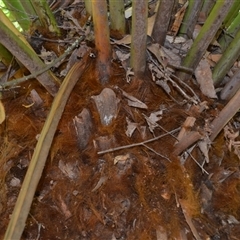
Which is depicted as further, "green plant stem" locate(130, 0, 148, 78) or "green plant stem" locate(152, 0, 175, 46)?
"green plant stem" locate(152, 0, 175, 46)

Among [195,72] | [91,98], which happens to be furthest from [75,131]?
[195,72]

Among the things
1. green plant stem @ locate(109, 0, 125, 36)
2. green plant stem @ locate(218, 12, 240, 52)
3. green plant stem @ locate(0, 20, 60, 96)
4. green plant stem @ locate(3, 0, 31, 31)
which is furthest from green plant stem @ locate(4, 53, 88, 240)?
green plant stem @ locate(218, 12, 240, 52)

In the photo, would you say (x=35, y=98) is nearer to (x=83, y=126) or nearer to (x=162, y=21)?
(x=83, y=126)

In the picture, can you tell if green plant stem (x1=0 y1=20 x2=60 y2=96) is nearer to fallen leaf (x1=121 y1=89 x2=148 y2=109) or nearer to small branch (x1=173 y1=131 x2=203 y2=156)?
fallen leaf (x1=121 y1=89 x2=148 y2=109)

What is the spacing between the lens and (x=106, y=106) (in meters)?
0.85

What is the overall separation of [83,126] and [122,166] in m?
0.12

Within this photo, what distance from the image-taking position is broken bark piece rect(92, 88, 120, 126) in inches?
33.4

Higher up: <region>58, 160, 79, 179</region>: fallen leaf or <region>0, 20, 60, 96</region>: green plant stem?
<region>0, 20, 60, 96</region>: green plant stem

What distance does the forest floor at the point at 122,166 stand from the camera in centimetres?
81

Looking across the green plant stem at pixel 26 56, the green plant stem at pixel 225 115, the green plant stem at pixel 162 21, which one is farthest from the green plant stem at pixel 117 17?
the green plant stem at pixel 225 115

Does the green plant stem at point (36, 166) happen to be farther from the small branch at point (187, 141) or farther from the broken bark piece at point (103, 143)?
the small branch at point (187, 141)

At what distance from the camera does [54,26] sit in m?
0.97

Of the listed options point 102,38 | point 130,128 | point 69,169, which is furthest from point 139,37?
point 69,169

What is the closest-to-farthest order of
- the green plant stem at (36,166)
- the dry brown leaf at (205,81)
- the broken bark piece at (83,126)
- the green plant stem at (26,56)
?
1. the green plant stem at (36,166)
2. the green plant stem at (26,56)
3. the broken bark piece at (83,126)
4. the dry brown leaf at (205,81)
